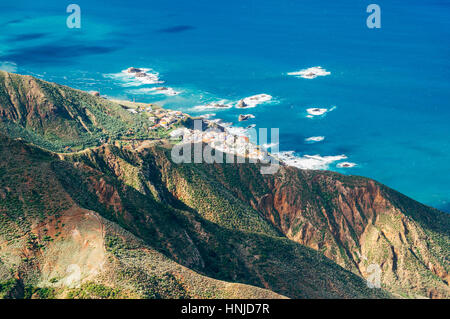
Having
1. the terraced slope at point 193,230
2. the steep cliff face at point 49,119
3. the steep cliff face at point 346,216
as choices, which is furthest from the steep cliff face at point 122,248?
the steep cliff face at point 49,119

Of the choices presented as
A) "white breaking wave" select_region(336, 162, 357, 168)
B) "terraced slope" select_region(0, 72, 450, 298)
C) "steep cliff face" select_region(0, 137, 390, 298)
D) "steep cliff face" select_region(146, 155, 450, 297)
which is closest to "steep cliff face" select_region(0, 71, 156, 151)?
"terraced slope" select_region(0, 72, 450, 298)

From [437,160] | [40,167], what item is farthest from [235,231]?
[437,160]

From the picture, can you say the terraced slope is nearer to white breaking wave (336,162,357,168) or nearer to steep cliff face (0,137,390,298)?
steep cliff face (0,137,390,298)

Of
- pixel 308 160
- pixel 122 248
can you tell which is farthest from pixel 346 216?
pixel 122 248

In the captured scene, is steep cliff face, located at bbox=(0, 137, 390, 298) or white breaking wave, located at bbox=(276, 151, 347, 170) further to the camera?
white breaking wave, located at bbox=(276, 151, 347, 170)

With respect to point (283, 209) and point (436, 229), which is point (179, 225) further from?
point (436, 229)

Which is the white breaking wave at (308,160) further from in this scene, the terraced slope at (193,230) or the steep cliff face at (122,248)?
the steep cliff face at (122,248)

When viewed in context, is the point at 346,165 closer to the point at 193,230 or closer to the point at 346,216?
the point at 346,216

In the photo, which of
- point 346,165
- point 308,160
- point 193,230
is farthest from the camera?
point 308,160

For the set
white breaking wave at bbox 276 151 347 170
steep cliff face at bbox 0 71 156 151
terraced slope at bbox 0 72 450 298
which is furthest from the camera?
white breaking wave at bbox 276 151 347 170
